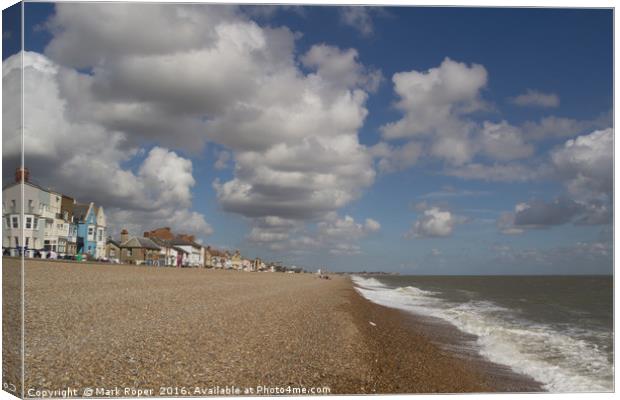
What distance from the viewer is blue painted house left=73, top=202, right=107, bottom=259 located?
10062mm

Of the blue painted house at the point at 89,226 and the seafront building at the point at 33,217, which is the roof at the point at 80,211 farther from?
the seafront building at the point at 33,217

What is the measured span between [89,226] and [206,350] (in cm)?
390

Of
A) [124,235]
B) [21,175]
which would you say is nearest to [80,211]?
[21,175]

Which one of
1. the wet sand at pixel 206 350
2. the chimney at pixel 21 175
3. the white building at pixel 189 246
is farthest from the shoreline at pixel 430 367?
the chimney at pixel 21 175

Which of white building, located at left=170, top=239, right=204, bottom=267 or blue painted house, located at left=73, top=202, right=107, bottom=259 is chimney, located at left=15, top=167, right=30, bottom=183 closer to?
blue painted house, located at left=73, top=202, right=107, bottom=259

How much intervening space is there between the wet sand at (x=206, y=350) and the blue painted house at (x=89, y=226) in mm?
882

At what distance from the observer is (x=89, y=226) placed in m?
10.7

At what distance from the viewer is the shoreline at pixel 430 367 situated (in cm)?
892

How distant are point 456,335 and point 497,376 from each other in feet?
18.1

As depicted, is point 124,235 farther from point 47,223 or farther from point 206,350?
point 206,350

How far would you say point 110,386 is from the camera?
759cm

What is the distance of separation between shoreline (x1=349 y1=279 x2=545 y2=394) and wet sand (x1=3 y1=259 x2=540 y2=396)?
0.03 m

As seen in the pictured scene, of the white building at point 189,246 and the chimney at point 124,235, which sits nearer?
the chimney at point 124,235

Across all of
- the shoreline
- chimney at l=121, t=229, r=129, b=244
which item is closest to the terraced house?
chimney at l=121, t=229, r=129, b=244
